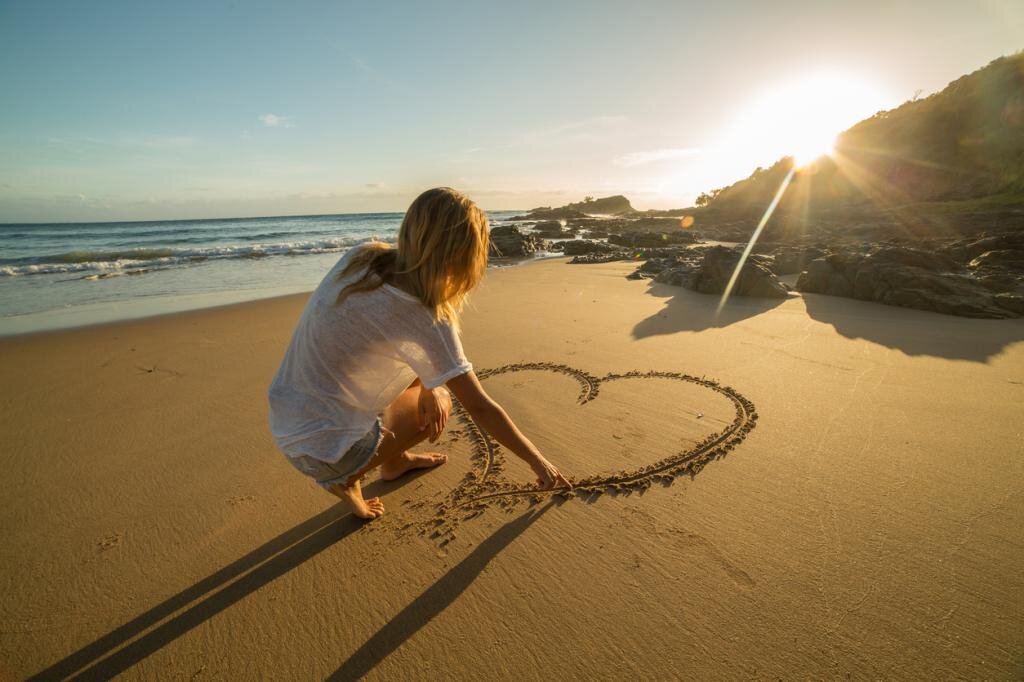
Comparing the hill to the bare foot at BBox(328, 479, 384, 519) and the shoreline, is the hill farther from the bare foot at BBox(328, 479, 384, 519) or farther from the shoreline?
the shoreline

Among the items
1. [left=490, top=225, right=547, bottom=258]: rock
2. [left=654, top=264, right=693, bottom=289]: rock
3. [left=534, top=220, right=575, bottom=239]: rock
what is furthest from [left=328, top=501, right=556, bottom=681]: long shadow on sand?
[left=534, top=220, right=575, bottom=239]: rock

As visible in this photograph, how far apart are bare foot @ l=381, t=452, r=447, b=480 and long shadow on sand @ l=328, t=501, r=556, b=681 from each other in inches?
29.2

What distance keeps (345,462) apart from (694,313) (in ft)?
17.5

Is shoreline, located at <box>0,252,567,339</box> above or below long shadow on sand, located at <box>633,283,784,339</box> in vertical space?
below

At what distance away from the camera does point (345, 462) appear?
2.10 meters

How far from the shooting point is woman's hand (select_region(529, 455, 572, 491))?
2034 mm

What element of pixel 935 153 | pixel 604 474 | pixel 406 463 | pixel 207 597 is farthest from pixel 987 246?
pixel 935 153

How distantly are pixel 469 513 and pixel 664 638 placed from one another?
1.10m

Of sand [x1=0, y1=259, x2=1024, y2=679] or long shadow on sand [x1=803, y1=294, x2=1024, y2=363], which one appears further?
long shadow on sand [x1=803, y1=294, x2=1024, y2=363]

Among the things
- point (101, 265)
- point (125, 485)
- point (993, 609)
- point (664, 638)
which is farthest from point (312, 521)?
point (101, 265)

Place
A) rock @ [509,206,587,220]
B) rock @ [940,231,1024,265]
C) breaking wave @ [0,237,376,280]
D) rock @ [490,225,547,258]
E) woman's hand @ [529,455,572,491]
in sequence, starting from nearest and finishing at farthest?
1. woman's hand @ [529,455,572,491]
2. rock @ [940,231,1024,265]
3. breaking wave @ [0,237,376,280]
4. rock @ [490,225,547,258]
5. rock @ [509,206,587,220]

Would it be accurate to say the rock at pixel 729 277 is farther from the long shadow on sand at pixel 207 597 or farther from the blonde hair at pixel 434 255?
the long shadow on sand at pixel 207 597

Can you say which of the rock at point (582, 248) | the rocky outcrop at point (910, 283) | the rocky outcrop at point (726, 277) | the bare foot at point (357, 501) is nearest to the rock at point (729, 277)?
the rocky outcrop at point (726, 277)

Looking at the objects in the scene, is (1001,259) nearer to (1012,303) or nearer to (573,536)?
(1012,303)
